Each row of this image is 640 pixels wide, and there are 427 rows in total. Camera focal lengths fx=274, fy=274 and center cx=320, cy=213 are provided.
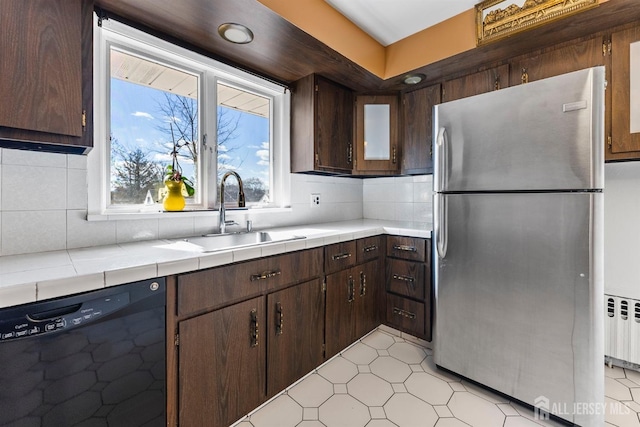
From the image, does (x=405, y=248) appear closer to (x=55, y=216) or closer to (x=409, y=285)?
(x=409, y=285)

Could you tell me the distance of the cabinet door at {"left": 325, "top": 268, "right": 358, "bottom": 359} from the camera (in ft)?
5.92

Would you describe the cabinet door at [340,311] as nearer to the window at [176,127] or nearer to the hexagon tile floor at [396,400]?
the hexagon tile floor at [396,400]

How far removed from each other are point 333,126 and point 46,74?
1.75m

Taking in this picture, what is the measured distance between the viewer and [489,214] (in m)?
1.48

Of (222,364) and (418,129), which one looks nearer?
(222,364)

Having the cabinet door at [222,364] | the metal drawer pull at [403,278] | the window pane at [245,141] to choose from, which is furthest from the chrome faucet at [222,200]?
the metal drawer pull at [403,278]

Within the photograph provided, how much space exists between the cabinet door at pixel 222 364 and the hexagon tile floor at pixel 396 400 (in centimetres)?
16

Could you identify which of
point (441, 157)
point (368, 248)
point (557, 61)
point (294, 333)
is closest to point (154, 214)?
point (294, 333)

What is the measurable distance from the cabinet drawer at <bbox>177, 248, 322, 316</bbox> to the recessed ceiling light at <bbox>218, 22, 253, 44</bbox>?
1.31 metres

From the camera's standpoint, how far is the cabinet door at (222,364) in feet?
3.76

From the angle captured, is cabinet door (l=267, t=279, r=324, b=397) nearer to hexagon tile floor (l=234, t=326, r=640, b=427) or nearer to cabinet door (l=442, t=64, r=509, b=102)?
hexagon tile floor (l=234, t=326, r=640, b=427)

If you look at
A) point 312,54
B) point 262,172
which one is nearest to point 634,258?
point 312,54

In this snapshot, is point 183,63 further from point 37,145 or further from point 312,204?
point 312,204

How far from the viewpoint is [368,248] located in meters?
2.10
